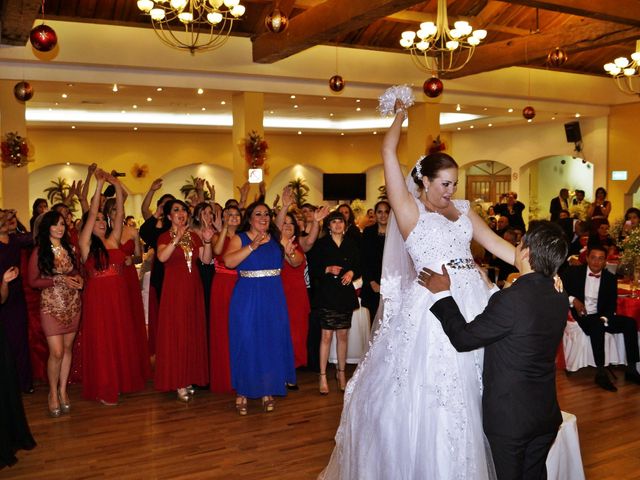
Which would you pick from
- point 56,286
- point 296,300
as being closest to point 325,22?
point 296,300

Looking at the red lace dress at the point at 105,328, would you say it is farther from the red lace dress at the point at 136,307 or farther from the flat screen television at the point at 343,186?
the flat screen television at the point at 343,186

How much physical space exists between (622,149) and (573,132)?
123cm

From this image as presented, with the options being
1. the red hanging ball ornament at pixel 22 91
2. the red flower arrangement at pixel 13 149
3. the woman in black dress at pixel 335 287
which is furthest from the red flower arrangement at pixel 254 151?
the woman in black dress at pixel 335 287

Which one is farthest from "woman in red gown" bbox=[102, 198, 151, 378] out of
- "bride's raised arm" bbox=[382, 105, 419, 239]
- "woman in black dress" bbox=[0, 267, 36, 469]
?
"bride's raised arm" bbox=[382, 105, 419, 239]

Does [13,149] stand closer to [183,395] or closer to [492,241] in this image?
[183,395]

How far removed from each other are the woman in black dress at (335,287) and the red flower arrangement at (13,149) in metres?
6.24

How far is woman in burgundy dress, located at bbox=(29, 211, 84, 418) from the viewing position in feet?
16.3

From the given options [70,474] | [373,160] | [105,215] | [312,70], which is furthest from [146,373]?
[373,160]

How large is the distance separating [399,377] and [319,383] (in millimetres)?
2971

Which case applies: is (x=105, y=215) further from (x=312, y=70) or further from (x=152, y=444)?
(x=312, y=70)

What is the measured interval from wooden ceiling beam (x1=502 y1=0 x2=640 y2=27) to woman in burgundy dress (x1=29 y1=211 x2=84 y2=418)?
5.78m

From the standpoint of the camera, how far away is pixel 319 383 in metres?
6.00

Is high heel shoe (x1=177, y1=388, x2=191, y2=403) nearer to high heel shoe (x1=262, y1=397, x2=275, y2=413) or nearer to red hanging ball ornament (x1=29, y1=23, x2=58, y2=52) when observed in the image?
high heel shoe (x1=262, y1=397, x2=275, y2=413)

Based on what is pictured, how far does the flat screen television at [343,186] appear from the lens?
802 inches
